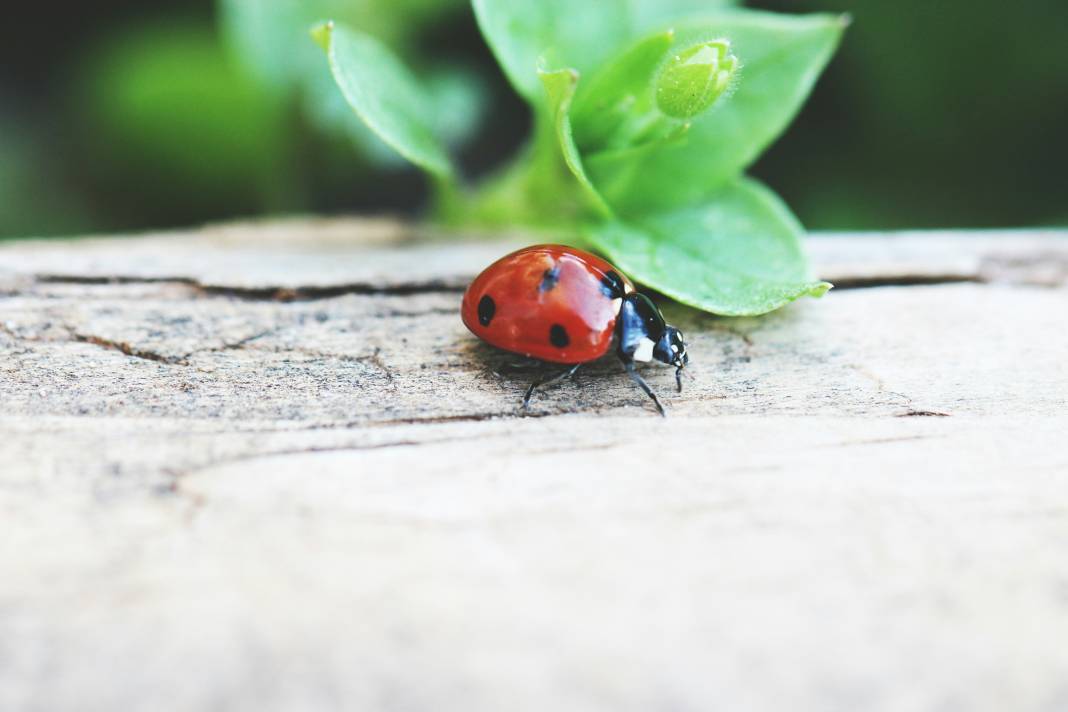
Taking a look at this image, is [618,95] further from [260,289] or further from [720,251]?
[260,289]

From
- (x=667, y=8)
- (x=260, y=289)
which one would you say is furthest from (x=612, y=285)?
(x=667, y=8)

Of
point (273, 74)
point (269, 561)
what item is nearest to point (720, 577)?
point (269, 561)

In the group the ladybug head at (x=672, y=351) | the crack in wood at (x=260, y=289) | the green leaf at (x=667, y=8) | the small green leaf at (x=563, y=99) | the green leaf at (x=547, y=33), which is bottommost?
the ladybug head at (x=672, y=351)

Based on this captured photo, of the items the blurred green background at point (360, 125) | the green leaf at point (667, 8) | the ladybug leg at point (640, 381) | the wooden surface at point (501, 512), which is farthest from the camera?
the blurred green background at point (360, 125)

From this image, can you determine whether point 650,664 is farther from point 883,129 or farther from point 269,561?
point 883,129

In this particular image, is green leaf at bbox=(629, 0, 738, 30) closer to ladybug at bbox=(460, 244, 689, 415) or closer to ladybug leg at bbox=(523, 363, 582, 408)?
ladybug at bbox=(460, 244, 689, 415)

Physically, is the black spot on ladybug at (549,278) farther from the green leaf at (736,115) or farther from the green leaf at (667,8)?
the green leaf at (667,8)

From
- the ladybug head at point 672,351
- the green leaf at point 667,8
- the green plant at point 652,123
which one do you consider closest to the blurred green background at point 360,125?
the green leaf at point 667,8
